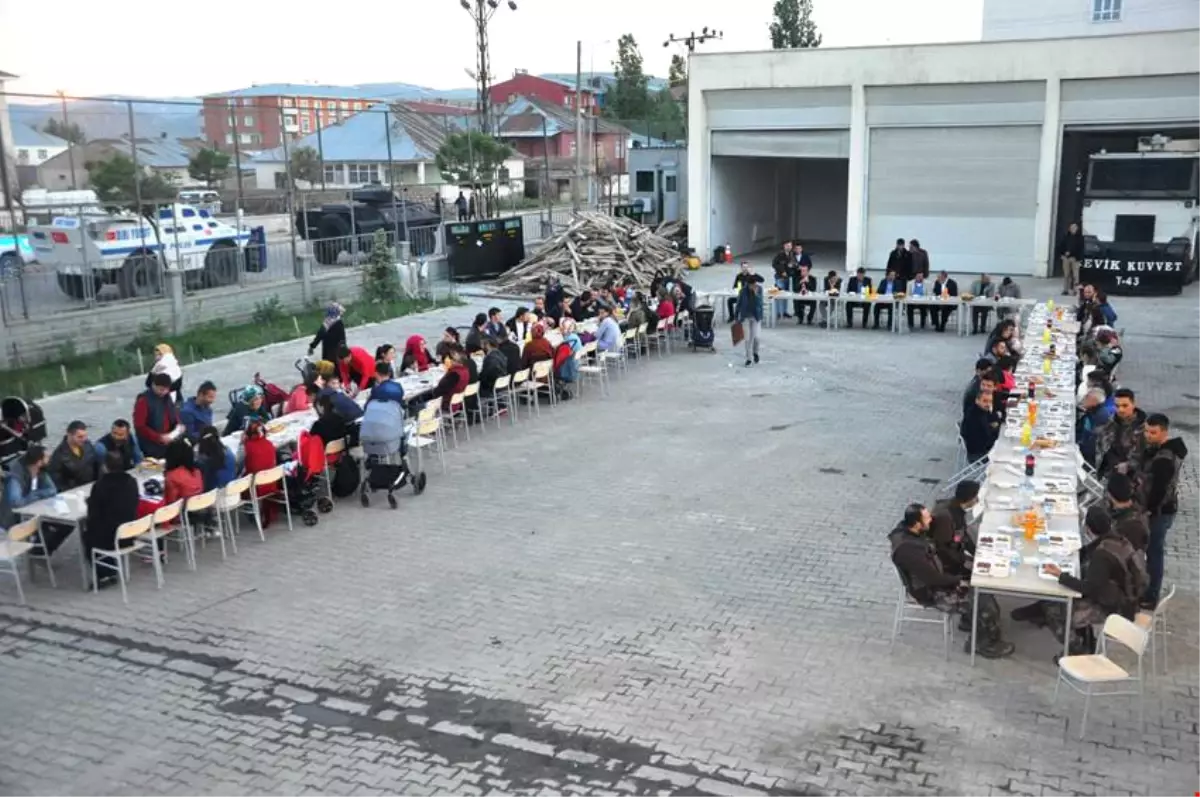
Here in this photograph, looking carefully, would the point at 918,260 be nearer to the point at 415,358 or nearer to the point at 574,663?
the point at 415,358

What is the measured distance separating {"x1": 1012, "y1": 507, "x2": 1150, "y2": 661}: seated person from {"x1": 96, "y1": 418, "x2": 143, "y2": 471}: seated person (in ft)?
27.9

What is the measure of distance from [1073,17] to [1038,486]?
39.8 meters

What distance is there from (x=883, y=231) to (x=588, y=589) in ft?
80.4

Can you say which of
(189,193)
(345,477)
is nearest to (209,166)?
(189,193)

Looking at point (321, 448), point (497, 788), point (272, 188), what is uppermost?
point (272, 188)

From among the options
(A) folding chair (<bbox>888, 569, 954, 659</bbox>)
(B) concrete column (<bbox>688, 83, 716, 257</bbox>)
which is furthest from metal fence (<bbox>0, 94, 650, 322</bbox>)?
(A) folding chair (<bbox>888, 569, 954, 659</bbox>)

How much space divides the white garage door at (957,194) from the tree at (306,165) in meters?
15.9

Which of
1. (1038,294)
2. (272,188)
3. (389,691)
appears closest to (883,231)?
(1038,294)

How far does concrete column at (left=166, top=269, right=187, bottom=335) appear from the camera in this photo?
67.2ft

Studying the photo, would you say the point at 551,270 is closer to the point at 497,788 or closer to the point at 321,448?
the point at 321,448

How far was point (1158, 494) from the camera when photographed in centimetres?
827

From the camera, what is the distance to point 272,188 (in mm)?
25203

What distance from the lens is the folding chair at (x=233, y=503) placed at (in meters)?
9.98

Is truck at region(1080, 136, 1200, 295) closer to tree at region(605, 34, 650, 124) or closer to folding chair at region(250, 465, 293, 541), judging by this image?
folding chair at region(250, 465, 293, 541)
